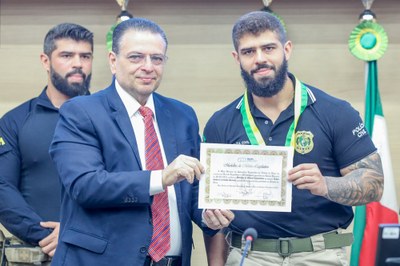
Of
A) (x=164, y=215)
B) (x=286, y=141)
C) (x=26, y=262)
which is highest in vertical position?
(x=286, y=141)

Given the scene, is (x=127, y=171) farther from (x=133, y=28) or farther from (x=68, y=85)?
(x=68, y=85)

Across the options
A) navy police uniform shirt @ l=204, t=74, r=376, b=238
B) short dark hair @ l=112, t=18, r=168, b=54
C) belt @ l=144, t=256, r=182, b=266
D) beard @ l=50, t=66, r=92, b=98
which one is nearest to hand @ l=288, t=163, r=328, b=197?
navy police uniform shirt @ l=204, t=74, r=376, b=238

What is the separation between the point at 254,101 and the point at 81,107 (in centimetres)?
71

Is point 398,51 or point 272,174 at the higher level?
point 398,51

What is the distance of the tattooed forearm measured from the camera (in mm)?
3076

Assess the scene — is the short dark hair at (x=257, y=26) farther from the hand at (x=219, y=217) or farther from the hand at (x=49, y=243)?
the hand at (x=49, y=243)

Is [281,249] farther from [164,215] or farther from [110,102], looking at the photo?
[110,102]

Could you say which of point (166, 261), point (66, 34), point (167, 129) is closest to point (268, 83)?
point (167, 129)

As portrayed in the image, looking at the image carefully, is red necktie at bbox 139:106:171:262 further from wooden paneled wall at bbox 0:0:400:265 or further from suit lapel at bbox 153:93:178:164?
wooden paneled wall at bbox 0:0:400:265

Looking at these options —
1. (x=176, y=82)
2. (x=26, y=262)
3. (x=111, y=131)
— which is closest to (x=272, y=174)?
(x=111, y=131)

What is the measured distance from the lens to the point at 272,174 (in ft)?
9.81

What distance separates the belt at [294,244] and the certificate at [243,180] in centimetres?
22

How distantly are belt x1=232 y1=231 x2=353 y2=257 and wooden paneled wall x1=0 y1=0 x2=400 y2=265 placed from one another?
1478 mm

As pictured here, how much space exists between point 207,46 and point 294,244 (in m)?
1.79
